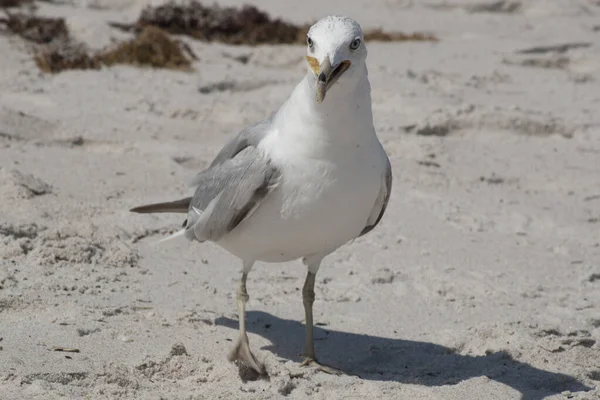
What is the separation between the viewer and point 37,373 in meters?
3.63

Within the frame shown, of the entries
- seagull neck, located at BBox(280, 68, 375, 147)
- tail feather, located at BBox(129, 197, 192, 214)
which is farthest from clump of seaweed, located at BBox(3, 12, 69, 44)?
seagull neck, located at BBox(280, 68, 375, 147)

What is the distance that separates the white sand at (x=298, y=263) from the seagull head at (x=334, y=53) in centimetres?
121

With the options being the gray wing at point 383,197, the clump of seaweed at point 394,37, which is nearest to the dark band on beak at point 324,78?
the gray wing at point 383,197

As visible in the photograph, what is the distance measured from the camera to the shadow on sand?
4.19 metres

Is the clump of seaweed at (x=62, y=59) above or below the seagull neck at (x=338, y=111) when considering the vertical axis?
below

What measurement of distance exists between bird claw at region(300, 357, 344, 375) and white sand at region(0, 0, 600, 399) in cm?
8

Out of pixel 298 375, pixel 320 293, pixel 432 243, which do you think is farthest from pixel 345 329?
pixel 432 243

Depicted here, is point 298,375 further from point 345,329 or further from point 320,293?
point 320,293

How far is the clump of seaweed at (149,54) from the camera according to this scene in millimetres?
8789

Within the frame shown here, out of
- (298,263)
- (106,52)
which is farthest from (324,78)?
(106,52)

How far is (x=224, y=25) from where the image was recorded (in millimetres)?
10594

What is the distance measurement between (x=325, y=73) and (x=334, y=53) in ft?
0.29

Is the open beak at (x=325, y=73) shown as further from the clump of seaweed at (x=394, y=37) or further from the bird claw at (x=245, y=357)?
the clump of seaweed at (x=394, y=37)

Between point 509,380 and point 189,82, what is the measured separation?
485 cm
